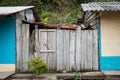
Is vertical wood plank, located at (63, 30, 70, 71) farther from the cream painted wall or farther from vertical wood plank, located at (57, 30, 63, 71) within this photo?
the cream painted wall

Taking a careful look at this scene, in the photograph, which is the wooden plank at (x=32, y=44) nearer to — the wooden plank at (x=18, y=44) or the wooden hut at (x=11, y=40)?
the wooden hut at (x=11, y=40)

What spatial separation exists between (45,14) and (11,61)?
1080cm

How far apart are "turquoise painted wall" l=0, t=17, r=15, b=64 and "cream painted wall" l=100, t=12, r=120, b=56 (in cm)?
371

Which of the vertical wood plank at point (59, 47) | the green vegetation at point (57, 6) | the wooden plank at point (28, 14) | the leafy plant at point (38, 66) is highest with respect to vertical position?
the green vegetation at point (57, 6)

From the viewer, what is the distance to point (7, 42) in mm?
11086

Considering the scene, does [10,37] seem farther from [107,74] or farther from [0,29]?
[107,74]

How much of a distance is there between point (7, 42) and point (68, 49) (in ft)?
8.27

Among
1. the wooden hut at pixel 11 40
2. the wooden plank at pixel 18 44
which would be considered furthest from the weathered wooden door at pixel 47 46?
the wooden plank at pixel 18 44

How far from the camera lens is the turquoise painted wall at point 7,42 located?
36.3 feet

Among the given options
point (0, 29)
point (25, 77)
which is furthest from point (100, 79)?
point (0, 29)

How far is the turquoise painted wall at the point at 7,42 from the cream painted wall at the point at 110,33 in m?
3.71

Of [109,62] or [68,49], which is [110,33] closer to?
[109,62]

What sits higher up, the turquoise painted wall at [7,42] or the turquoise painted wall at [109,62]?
the turquoise painted wall at [7,42]

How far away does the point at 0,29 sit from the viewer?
11.1 m
